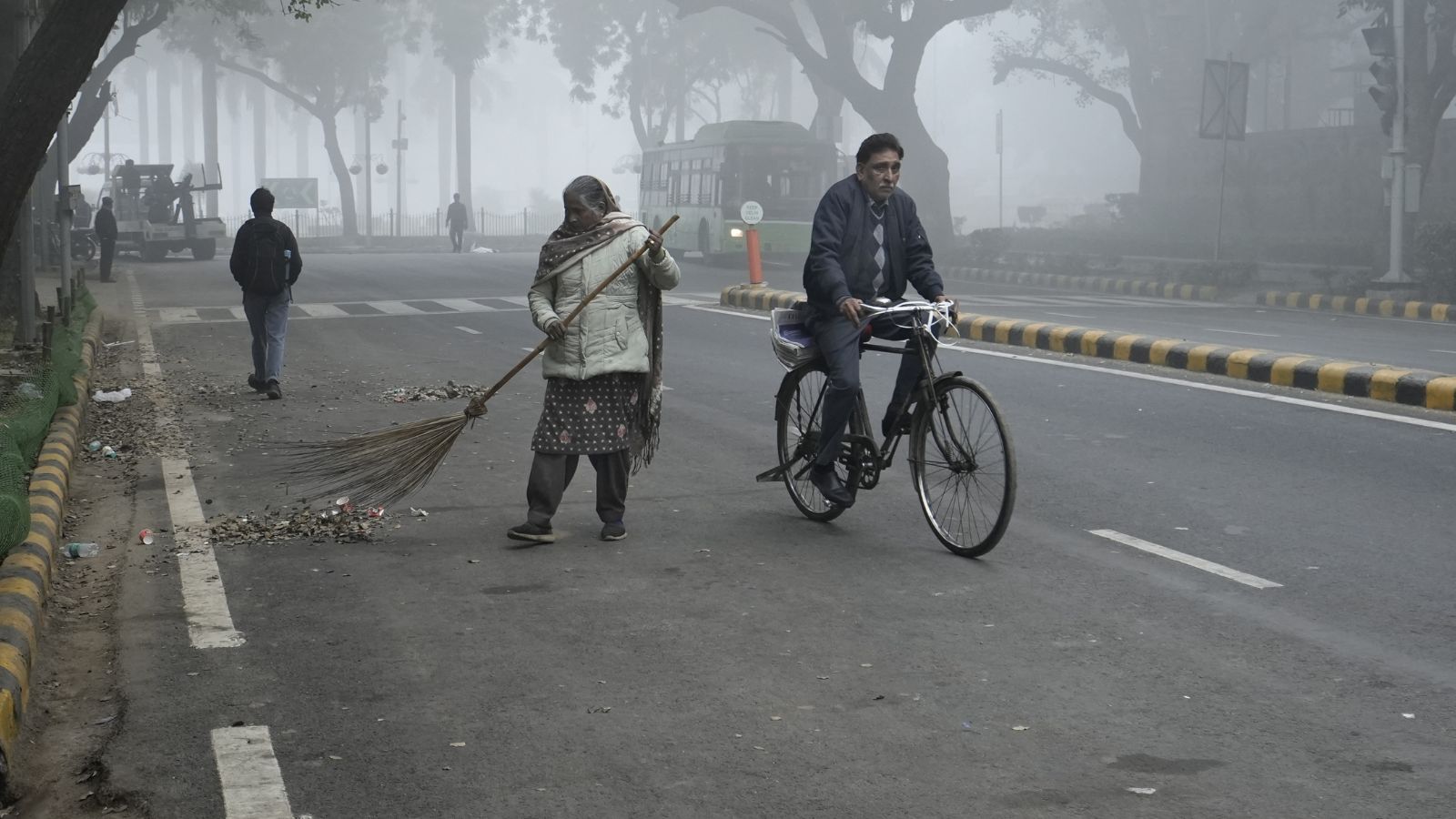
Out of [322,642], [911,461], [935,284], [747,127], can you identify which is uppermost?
[747,127]

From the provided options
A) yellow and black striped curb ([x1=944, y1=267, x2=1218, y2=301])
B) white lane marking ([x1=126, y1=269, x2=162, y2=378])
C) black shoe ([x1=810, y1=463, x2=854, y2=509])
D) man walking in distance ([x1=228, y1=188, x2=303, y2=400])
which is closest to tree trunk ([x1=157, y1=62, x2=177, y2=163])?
yellow and black striped curb ([x1=944, y1=267, x2=1218, y2=301])

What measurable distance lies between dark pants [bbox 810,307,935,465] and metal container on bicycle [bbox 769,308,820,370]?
16cm

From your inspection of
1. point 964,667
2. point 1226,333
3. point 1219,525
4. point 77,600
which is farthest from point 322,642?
point 1226,333

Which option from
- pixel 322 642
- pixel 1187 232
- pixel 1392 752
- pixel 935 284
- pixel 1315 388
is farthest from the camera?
pixel 1187 232

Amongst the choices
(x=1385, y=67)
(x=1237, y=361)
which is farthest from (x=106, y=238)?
(x=1237, y=361)

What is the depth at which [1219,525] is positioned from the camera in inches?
279

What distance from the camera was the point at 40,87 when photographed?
919 cm

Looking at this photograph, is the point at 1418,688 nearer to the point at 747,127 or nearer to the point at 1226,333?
the point at 1226,333

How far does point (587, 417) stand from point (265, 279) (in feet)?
20.1

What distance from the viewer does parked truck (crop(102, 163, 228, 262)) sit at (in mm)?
36938

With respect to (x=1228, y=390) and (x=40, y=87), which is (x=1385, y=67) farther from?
(x=40, y=87)

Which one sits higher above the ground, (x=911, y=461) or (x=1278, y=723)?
(x=911, y=461)

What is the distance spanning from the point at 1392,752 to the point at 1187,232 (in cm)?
3704

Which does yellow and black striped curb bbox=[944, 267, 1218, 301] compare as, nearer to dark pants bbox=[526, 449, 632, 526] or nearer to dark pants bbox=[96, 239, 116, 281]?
dark pants bbox=[96, 239, 116, 281]
